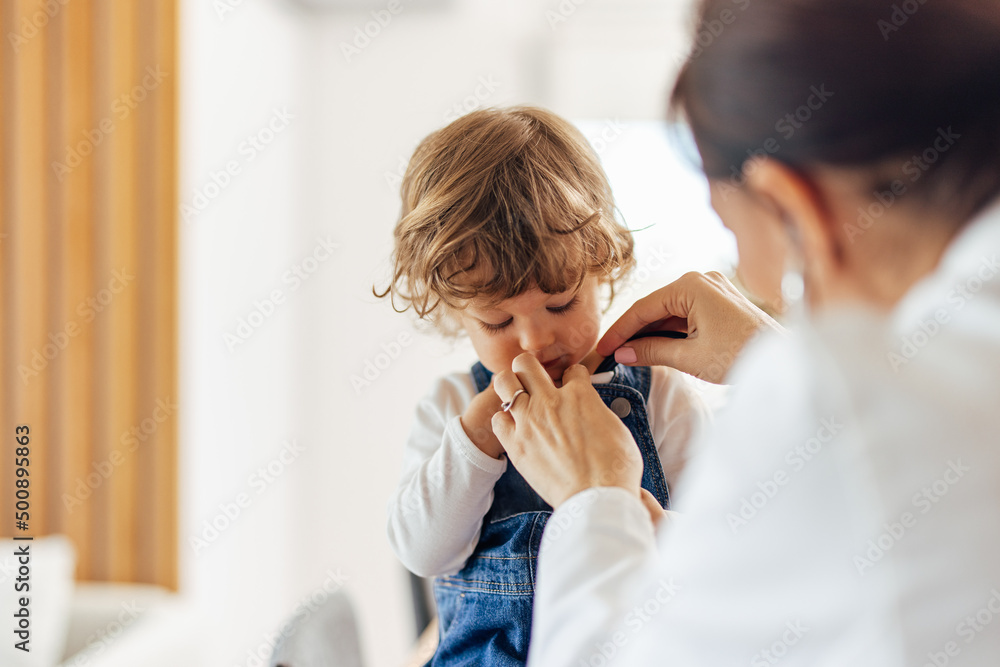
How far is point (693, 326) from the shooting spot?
36.0 inches

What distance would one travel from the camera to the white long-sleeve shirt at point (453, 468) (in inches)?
35.4

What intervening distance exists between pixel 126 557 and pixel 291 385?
84cm

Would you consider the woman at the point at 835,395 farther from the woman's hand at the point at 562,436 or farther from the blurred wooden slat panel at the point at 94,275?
the blurred wooden slat panel at the point at 94,275

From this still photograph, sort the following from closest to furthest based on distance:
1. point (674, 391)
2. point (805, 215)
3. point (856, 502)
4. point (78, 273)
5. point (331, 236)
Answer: point (856, 502), point (805, 215), point (674, 391), point (78, 273), point (331, 236)

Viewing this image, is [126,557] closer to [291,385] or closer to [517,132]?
[291,385]

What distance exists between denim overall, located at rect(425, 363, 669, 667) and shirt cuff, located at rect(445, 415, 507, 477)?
0.28 ft

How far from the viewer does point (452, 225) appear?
90 centimetres

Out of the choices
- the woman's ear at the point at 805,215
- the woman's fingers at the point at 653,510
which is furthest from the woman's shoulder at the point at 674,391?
the woman's ear at the point at 805,215

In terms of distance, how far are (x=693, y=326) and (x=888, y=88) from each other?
42cm

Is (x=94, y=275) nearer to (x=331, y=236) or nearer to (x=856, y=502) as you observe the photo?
(x=331, y=236)

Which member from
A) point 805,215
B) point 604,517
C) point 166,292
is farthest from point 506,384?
point 166,292

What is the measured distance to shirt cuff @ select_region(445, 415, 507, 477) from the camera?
0.88 metres

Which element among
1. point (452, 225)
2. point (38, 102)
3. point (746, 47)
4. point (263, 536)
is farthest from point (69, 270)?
point (746, 47)

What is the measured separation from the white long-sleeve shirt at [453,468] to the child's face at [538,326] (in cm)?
7
